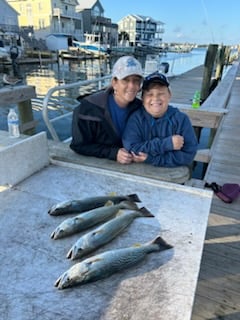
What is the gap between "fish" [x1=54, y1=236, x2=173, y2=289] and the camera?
987mm

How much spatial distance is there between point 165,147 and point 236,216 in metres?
1.63

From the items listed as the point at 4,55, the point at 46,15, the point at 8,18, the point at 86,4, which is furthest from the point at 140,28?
the point at 4,55

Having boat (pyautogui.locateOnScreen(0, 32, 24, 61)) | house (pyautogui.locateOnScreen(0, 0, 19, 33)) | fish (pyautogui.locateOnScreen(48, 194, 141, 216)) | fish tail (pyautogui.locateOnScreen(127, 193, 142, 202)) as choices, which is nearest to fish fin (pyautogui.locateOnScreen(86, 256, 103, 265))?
fish (pyautogui.locateOnScreen(48, 194, 141, 216))

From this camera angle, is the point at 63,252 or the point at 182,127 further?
the point at 182,127

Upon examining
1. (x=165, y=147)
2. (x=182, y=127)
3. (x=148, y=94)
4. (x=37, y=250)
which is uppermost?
(x=148, y=94)

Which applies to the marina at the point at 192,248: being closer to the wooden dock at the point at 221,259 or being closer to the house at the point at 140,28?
the wooden dock at the point at 221,259

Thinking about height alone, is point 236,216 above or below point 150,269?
below

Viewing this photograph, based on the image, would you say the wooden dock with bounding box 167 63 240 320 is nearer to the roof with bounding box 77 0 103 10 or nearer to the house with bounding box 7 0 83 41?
the house with bounding box 7 0 83 41

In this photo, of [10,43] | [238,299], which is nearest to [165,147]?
[238,299]

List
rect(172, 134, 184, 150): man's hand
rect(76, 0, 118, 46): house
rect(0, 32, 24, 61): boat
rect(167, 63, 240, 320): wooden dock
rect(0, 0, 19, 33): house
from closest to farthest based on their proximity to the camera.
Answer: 1. rect(167, 63, 240, 320): wooden dock
2. rect(172, 134, 184, 150): man's hand
3. rect(0, 32, 24, 61): boat
4. rect(0, 0, 19, 33): house
5. rect(76, 0, 118, 46): house

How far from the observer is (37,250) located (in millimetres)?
1174

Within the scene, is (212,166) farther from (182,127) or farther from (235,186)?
(182,127)

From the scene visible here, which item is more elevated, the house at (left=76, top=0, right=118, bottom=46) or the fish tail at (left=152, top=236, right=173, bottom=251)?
the house at (left=76, top=0, right=118, bottom=46)

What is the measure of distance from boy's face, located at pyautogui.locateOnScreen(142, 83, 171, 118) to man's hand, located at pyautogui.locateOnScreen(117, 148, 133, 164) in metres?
0.39
